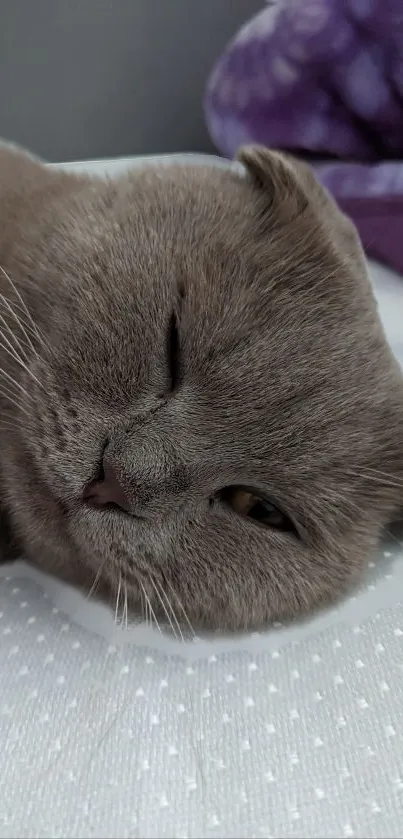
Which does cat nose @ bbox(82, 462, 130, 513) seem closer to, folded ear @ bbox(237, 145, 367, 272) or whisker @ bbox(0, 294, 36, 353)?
whisker @ bbox(0, 294, 36, 353)

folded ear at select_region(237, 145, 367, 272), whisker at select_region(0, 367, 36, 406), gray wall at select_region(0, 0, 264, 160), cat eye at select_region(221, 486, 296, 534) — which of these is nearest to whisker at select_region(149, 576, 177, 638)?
cat eye at select_region(221, 486, 296, 534)

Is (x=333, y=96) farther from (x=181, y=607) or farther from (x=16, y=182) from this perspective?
(x=181, y=607)

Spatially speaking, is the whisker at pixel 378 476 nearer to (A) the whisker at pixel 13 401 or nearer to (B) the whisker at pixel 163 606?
(B) the whisker at pixel 163 606

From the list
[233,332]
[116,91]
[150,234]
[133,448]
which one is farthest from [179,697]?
[116,91]

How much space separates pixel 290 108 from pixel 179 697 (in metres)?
1.42

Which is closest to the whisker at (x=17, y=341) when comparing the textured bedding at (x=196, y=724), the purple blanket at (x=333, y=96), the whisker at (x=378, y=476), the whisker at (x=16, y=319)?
the whisker at (x=16, y=319)

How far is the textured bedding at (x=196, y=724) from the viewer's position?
0.62 metres

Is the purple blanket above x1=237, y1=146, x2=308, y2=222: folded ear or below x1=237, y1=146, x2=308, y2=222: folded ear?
above

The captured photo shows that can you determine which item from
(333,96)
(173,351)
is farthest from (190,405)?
(333,96)

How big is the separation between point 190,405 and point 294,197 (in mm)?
319

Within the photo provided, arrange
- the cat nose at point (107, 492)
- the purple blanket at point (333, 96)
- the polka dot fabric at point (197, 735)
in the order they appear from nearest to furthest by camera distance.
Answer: the polka dot fabric at point (197, 735) → the cat nose at point (107, 492) → the purple blanket at point (333, 96)

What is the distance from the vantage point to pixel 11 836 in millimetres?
594

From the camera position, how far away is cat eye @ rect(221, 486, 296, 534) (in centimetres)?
86

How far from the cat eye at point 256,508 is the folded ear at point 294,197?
32 centimetres
